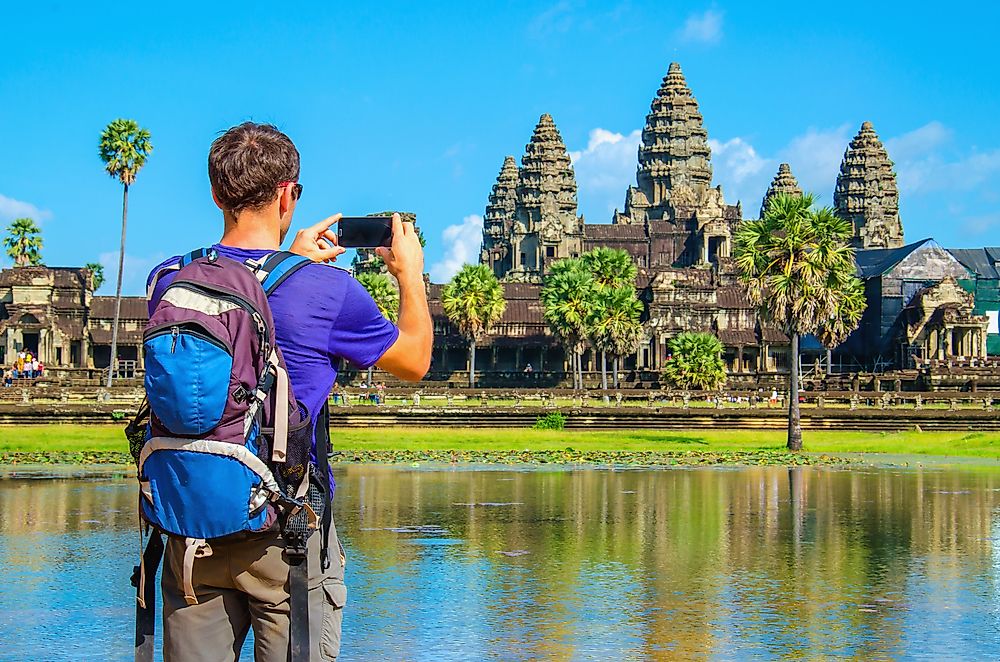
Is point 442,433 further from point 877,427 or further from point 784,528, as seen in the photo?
point 784,528

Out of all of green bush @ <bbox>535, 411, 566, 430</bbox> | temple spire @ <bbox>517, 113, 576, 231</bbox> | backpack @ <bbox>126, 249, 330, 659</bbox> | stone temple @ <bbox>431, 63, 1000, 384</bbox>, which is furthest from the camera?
temple spire @ <bbox>517, 113, 576, 231</bbox>

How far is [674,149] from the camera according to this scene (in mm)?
125750

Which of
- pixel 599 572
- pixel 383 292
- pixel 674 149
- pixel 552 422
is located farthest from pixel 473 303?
pixel 599 572

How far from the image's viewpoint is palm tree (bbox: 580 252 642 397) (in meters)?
73.1

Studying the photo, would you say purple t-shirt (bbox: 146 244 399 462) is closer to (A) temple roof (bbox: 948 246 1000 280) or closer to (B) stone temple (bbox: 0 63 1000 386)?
(B) stone temple (bbox: 0 63 1000 386)

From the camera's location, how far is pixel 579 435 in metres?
41.7

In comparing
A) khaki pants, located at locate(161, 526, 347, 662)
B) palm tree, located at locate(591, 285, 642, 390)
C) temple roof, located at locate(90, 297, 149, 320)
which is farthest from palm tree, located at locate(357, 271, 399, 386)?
khaki pants, located at locate(161, 526, 347, 662)

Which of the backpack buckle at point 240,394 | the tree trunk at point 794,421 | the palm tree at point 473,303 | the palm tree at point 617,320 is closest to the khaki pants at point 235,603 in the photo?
the backpack buckle at point 240,394

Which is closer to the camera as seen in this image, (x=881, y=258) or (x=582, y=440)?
(x=582, y=440)

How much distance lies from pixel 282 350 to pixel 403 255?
754 mm

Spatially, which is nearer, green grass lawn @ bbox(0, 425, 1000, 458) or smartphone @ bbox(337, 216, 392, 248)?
smartphone @ bbox(337, 216, 392, 248)

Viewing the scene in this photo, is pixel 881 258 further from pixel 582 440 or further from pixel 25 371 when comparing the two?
pixel 582 440

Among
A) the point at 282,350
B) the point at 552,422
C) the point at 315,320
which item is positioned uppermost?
the point at 315,320

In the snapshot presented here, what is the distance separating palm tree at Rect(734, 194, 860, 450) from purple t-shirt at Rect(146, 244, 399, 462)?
3429 cm
